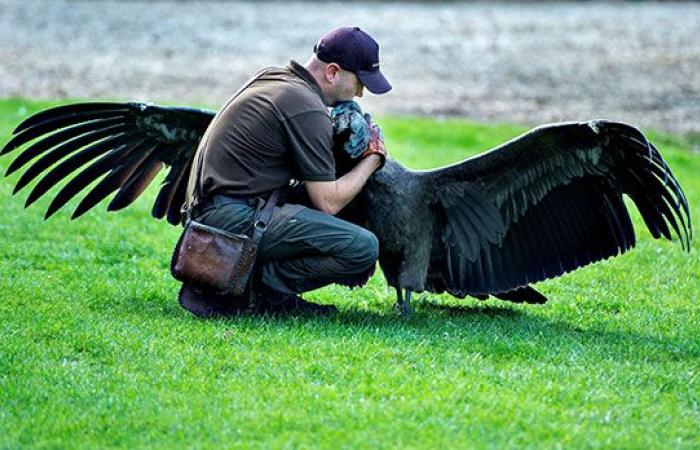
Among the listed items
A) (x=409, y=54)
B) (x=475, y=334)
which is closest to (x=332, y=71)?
(x=475, y=334)

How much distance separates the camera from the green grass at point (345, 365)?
19.7ft

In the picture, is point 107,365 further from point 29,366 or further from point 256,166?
point 256,166

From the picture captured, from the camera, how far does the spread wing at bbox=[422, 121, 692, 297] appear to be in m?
8.09

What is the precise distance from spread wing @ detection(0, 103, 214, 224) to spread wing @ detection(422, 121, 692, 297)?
1.81 meters

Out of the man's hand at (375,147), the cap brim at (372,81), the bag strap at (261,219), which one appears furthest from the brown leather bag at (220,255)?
the cap brim at (372,81)

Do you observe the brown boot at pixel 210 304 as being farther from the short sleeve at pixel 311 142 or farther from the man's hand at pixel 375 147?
the man's hand at pixel 375 147

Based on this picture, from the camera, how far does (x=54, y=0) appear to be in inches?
1225

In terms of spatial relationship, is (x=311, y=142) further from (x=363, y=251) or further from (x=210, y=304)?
(x=210, y=304)

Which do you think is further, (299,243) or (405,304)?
(405,304)

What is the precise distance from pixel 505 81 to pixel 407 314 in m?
13.4

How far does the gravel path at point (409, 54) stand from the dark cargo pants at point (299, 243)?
967 cm

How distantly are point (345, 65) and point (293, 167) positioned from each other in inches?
27.3

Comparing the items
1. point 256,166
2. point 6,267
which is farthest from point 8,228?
point 256,166

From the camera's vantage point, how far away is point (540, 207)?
848cm
